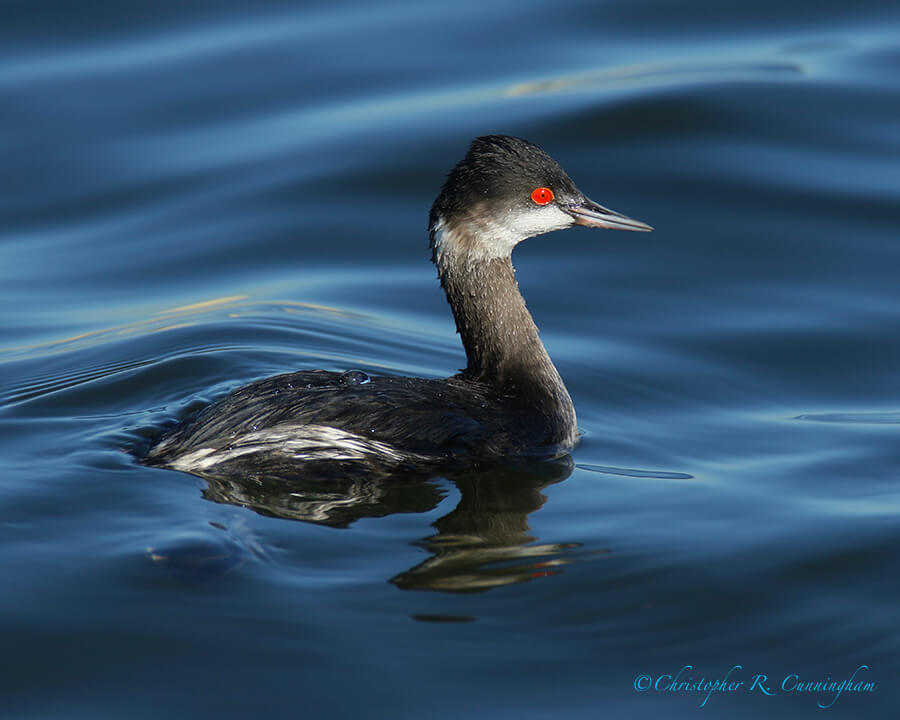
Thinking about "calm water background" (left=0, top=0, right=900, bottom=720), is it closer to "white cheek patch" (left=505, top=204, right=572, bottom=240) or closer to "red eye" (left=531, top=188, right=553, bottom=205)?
"white cheek patch" (left=505, top=204, right=572, bottom=240)

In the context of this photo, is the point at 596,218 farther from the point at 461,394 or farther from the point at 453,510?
the point at 453,510

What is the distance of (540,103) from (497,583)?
22.6 feet

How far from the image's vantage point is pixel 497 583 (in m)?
5.30

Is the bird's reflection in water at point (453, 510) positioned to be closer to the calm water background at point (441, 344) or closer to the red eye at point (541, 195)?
the calm water background at point (441, 344)

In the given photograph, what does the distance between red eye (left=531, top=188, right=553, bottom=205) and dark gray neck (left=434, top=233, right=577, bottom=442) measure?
14.0 inches

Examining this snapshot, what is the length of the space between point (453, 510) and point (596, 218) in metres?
1.97

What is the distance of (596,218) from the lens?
23.5 ft

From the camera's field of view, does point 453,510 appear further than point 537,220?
No

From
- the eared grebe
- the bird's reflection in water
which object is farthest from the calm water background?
the eared grebe

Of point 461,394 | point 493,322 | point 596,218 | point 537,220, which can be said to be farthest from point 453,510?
point 596,218

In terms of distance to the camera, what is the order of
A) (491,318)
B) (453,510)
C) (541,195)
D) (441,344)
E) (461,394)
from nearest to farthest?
(453,510) → (461,394) → (541,195) → (491,318) → (441,344)

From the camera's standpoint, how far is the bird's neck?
23.0ft

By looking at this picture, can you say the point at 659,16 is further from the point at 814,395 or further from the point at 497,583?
the point at 497,583

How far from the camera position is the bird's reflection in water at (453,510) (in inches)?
213
